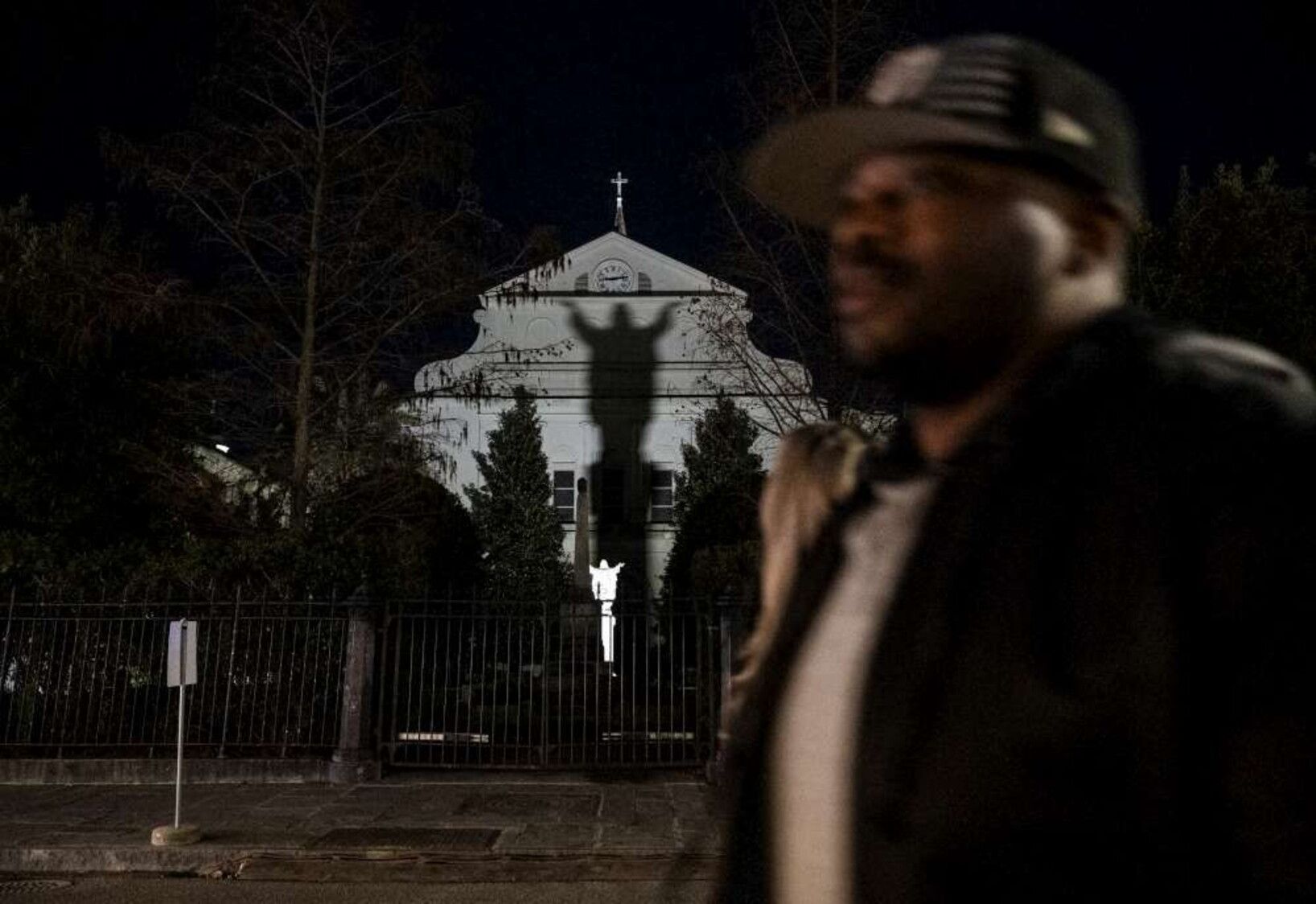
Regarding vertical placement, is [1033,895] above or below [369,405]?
below

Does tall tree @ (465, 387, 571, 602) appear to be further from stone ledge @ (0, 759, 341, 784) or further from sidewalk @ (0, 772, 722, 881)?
sidewalk @ (0, 772, 722, 881)

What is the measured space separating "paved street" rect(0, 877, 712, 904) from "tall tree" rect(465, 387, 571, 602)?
22772 millimetres

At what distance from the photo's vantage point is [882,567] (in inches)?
44.9

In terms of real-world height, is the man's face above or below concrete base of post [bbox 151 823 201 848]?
above

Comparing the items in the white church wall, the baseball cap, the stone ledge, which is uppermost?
the white church wall

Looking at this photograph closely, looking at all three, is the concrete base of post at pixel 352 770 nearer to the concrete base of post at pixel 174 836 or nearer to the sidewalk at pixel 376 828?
the sidewalk at pixel 376 828

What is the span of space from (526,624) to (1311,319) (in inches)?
430

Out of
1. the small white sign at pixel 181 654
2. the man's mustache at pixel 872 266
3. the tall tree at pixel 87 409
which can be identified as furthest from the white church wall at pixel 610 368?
the man's mustache at pixel 872 266

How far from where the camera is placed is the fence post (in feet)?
37.7

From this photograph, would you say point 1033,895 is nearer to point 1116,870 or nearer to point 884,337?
point 1116,870

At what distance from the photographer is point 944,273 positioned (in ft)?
3.58

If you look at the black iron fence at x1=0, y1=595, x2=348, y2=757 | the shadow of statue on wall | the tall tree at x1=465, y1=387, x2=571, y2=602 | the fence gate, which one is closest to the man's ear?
the fence gate

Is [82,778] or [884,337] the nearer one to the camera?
[884,337]

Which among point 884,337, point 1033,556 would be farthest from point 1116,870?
point 884,337
